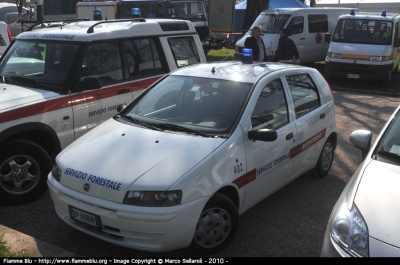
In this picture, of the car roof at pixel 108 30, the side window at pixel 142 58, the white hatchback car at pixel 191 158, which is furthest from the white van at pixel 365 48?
the white hatchback car at pixel 191 158

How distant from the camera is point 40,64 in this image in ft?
19.3

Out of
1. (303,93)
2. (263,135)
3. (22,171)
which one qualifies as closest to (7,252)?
(22,171)

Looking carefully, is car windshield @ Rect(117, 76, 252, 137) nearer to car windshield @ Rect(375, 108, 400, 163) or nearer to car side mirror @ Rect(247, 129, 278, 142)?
car side mirror @ Rect(247, 129, 278, 142)

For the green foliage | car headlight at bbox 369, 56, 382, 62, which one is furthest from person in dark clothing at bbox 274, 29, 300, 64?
the green foliage

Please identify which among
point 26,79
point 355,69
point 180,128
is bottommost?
point 355,69

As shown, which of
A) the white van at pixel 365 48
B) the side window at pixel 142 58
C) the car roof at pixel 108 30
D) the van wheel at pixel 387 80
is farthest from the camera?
the van wheel at pixel 387 80

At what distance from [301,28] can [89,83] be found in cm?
1257

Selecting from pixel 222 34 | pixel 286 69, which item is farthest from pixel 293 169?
pixel 222 34

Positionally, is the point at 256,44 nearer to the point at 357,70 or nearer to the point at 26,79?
the point at 357,70

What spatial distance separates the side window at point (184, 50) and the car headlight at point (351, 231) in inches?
168

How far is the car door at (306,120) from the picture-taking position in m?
5.25

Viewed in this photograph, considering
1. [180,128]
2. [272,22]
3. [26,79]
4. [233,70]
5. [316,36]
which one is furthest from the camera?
[316,36]

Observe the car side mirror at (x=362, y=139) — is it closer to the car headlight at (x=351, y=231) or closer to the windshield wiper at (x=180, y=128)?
the car headlight at (x=351, y=231)

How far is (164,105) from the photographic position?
4926 mm
